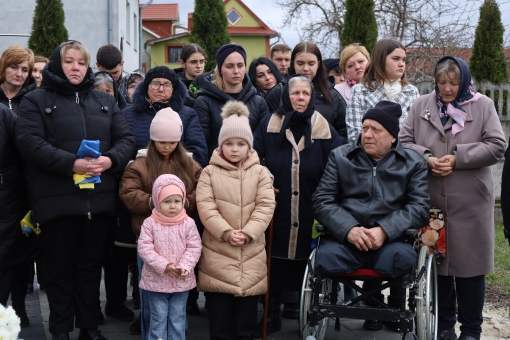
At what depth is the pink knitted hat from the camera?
191 inches

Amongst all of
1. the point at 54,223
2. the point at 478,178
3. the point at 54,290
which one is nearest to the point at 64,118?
the point at 54,223

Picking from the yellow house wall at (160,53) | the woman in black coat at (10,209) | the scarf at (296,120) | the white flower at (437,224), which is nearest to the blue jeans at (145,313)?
the woman in black coat at (10,209)

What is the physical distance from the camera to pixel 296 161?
17.1 ft

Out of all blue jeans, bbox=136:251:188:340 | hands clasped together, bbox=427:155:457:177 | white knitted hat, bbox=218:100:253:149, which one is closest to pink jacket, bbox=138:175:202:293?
blue jeans, bbox=136:251:188:340

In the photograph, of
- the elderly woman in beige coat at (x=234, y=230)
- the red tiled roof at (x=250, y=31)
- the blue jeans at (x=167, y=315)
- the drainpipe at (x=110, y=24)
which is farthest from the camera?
the red tiled roof at (x=250, y=31)

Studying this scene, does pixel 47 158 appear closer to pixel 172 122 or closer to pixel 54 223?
pixel 54 223

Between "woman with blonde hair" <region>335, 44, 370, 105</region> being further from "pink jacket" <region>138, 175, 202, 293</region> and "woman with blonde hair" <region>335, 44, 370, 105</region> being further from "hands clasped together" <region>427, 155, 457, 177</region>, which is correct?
"pink jacket" <region>138, 175, 202, 293</region>

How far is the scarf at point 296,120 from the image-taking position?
5.20 meters

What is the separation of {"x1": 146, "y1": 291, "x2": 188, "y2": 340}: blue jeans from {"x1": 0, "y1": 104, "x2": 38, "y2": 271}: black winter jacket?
1087 millimetres

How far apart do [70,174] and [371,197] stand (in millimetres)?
2018

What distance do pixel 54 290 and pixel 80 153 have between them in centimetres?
98

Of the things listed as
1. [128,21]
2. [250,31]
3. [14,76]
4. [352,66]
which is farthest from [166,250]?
[250,31]

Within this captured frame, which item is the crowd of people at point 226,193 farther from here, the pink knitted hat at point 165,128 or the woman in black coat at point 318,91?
the woman in black coat at point 318,91

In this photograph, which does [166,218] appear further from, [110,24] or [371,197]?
[110,24]
